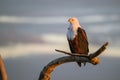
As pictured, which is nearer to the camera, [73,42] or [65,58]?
[65,58]

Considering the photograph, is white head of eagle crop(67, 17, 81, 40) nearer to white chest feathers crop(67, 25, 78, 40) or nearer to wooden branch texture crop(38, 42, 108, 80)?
white chest feathers crop(67, 25, 78, 40)

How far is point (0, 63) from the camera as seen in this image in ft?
5.00

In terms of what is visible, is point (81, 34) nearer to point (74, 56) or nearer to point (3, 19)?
point (74, 56)

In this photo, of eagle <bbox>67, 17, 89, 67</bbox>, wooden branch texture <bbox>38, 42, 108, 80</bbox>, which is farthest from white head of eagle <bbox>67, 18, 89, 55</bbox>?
wooden branch texture <bbox>38, 42, 108, 80</bbox>

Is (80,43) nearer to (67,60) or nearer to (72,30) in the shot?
(72,30)

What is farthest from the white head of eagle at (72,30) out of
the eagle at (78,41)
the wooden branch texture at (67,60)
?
the wooden branch texture at (67,60)

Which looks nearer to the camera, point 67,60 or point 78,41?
point 67,60

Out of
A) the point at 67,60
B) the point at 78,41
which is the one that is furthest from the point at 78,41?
the point at 67,60

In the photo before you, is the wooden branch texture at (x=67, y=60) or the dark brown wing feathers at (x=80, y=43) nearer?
the wooden branch texture at (x=67, y=60)

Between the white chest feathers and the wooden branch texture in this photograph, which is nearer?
the wooden branch texture

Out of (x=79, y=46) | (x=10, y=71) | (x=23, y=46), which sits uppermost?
(x=79, y=46)

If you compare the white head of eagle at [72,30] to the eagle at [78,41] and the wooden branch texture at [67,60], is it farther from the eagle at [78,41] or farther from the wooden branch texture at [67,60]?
the wooden branch texture at [67,60]

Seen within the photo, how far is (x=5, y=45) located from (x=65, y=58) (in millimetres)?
1220

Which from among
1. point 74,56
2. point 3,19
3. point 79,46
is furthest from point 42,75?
point 3,19
